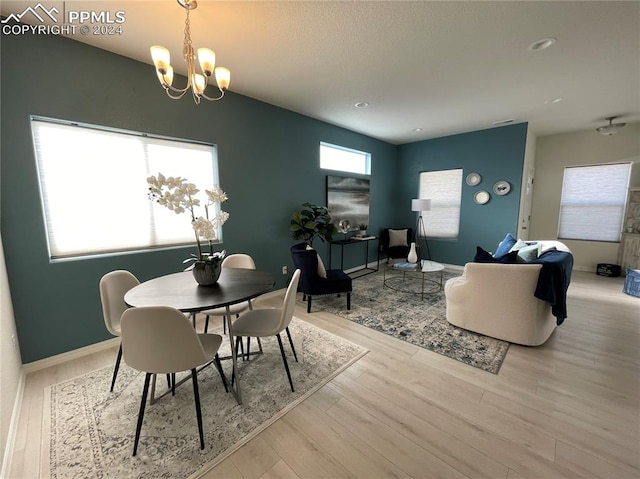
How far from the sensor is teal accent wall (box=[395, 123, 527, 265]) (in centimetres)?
469

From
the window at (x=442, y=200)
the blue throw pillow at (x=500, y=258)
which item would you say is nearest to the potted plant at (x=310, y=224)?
the blue throw pillow at (x=500, y=258)

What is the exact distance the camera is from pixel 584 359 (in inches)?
89.8

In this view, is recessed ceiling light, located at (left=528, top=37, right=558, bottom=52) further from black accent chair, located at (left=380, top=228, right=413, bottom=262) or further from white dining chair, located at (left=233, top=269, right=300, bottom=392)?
black accent chair, located at (left=380, top=228, right=413, bottom=262)

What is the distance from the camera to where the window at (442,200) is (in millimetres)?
5465

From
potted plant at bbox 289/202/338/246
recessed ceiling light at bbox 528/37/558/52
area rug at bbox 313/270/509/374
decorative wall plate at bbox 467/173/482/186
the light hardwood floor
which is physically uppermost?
recessed ceiling light at bbox 528/37/558/52

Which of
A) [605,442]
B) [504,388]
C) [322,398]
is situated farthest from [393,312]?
[605,442]

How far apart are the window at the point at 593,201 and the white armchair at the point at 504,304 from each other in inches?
152

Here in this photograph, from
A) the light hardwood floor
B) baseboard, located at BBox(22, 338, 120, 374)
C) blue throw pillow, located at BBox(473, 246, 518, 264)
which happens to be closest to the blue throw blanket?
blue throw pillow, located at BBox(473, 246, 518, 264)

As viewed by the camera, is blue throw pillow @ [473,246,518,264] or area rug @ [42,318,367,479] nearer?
area rug @ [42,318,367,479]

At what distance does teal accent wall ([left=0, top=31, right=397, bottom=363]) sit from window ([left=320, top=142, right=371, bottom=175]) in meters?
1.23

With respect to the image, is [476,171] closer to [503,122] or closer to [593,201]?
[503,122]

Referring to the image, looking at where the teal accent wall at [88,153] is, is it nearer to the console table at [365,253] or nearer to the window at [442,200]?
the console table at [365,253]

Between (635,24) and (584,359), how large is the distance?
2.73 meters

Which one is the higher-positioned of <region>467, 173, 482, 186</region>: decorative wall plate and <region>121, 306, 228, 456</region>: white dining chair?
<region>467, 173, 482, 186</region>: decorative wall plate
